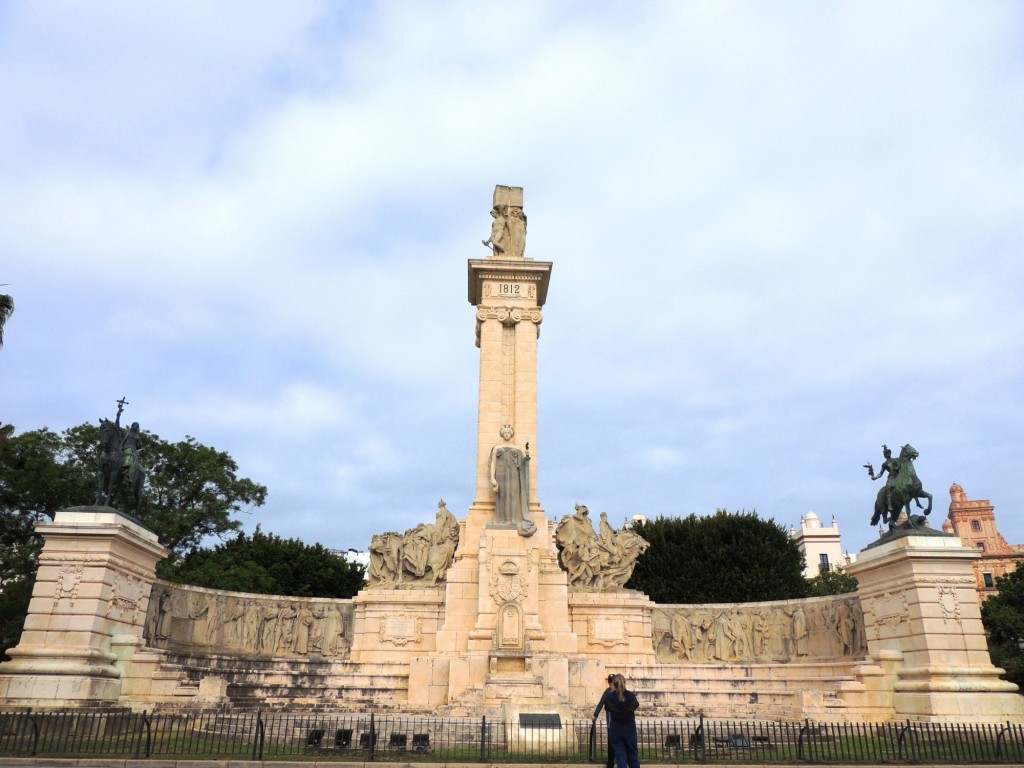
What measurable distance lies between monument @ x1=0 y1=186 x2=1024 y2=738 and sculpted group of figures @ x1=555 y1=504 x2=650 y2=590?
65 mm

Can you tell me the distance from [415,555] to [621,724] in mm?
15459

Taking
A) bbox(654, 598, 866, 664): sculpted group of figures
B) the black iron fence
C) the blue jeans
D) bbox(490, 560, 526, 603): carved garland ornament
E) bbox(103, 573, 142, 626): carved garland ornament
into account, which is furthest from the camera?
bbox(654, 598, 866, 664): sculpted group of figures

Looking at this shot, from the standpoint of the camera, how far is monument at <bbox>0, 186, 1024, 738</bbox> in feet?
57.6

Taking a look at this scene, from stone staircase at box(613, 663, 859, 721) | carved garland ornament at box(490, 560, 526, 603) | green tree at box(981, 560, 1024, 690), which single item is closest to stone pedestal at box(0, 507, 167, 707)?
carved garland ornament at box(490, 560, 526, 603)

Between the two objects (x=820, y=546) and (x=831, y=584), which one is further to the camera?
(x=820, y=546)

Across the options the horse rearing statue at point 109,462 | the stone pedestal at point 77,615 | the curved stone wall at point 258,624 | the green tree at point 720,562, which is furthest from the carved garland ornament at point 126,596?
the green tree at point 720,562

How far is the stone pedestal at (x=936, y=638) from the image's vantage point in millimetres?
17000

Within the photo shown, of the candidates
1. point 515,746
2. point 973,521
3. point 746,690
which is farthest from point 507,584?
point 973,521

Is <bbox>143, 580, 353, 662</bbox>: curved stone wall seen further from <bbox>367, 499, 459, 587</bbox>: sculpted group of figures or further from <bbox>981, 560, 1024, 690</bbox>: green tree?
<bbox>981, 560, 1024, 690</bbox>: green tree

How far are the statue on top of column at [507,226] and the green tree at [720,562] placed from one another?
50.4ft

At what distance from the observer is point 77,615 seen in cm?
1730

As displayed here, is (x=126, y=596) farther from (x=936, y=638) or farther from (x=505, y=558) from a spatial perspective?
(x=936, y=638)

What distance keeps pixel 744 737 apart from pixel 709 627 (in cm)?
1210

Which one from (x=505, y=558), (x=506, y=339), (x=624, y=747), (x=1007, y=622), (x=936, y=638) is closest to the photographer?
(x=624, y=747)
